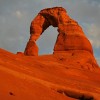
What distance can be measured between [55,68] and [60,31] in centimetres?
1376

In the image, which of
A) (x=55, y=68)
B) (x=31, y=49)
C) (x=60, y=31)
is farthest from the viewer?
(x=60, y=31)

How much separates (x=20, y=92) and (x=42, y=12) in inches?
1326

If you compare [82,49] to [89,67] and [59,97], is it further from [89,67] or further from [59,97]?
[59,97]

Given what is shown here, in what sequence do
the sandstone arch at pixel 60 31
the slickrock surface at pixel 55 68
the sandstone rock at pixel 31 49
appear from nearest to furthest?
the slickrock surface at pixel 55 68, the sandstone arch at pixel 60 31, the sandstone rock at pixel 31 49

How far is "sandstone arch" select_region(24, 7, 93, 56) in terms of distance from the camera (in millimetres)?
40562

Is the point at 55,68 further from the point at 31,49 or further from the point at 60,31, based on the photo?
the point at 60,31

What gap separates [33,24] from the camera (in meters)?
45.5

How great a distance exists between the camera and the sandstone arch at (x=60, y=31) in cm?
4056

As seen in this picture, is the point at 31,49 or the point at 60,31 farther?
the point at 60,31

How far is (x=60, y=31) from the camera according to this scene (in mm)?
42125

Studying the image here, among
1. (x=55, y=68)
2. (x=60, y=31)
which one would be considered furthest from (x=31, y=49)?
(x=55, y=68)

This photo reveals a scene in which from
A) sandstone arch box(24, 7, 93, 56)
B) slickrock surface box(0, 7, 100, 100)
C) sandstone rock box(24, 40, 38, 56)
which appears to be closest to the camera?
slickrock surface box(0, 7, 100, 100)

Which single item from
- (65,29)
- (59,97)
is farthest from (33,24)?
(59,97)

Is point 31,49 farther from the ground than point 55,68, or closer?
farther from the ground
